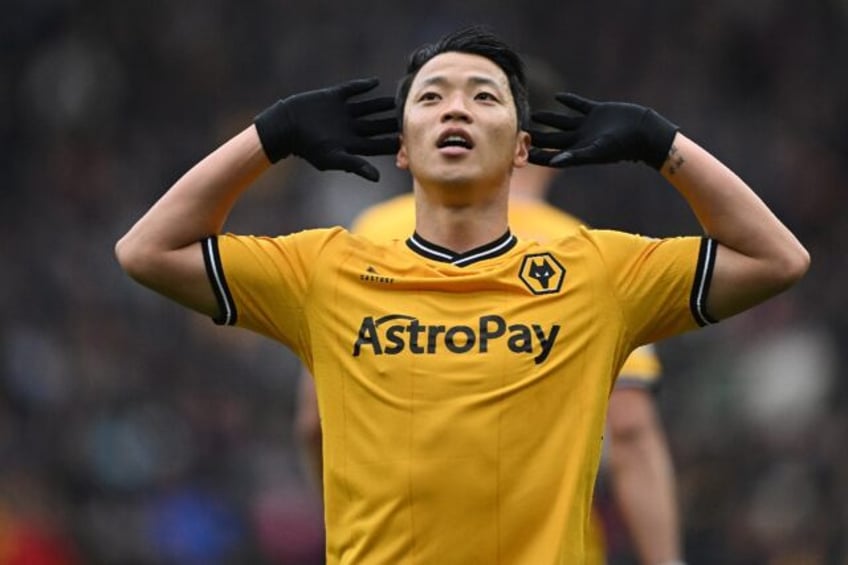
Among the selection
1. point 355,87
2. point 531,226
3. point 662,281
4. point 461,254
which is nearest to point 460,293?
point 461,254

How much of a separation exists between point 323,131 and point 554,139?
1.74 feet

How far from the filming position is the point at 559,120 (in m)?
5.09

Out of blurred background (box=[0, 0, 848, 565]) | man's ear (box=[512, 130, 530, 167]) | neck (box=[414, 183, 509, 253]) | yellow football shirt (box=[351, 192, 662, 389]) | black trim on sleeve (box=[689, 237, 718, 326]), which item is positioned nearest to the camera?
black trim on sleeve (box=[689, 237, 718, 326])

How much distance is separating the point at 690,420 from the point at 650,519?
5.89 metres

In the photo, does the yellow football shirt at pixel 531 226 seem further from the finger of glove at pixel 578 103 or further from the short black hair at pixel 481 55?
the finger of glove at pixel 578 103

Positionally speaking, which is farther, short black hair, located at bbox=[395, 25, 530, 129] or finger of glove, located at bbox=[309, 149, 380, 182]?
short black hair, located at bbox=[395, 25, 530, 129]

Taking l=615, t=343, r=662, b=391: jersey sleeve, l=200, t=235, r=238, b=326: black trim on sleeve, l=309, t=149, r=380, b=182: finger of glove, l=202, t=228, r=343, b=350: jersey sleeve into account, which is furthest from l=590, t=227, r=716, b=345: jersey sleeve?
l=615, t=343, r=662, b=391: jersey sleeve

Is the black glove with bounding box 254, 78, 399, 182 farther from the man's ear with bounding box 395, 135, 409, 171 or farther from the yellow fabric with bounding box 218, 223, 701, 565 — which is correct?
the yellow fabric with bounding box 218, 223, 701, 565

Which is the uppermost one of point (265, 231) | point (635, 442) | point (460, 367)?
point (460, 367)

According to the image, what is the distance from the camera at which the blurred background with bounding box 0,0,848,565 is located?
12133mm

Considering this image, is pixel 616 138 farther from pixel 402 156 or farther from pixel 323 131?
pixel 323 131

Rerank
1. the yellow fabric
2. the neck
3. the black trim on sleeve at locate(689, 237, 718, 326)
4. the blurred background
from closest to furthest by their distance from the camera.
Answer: the yellow fabric
the black trim on sleeve at locate(689, 237, 718, 326)
the neck
the blurred background

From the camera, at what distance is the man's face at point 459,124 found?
4.89m

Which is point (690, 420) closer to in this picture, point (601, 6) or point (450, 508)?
point (601, 6)
